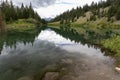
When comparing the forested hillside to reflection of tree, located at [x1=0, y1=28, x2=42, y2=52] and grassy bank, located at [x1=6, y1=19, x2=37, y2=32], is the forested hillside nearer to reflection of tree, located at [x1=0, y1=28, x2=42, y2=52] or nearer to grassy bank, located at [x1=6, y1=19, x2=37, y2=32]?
grassy bank, located at [x1=6, y1=19, x2=37, y2=32]

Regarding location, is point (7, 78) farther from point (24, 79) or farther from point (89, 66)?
point (89, 66)

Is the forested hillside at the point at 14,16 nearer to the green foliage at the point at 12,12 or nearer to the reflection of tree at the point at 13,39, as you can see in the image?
the green foliage at the point at 12,12

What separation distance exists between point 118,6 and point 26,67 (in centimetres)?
16919

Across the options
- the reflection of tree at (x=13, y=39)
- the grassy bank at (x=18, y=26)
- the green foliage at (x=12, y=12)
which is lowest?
Answer: the reflection of tree at (x=13, y=39)

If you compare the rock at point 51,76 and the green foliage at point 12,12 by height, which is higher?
the green foliage at point 12,12

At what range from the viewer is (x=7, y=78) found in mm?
19375

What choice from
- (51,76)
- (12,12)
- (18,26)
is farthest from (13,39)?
(12,12)

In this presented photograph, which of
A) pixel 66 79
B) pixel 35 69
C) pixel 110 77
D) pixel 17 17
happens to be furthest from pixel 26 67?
pixel 17 17

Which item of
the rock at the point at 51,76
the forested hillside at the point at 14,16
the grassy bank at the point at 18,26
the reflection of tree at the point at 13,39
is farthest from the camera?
the forested hillside at the point at 14,16

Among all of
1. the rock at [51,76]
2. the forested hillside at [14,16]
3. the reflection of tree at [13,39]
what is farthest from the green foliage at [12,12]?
the rock at [51,76]

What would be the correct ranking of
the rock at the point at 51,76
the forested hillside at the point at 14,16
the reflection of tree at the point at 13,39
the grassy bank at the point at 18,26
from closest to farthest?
the rock at the point at 51,76 < the reflection of tree at the point at 13,39 < the grassy bank at the point at 18,26 < the forested hillside at the point at 14,16

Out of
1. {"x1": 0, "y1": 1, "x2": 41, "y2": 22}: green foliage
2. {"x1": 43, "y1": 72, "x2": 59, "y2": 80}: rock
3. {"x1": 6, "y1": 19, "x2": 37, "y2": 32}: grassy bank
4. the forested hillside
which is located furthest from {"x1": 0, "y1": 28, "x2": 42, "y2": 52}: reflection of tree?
{"x1": 0, "y1": 1, "x2": 41, "y2": 22}: green foliage

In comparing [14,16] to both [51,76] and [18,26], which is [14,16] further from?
[51,76]

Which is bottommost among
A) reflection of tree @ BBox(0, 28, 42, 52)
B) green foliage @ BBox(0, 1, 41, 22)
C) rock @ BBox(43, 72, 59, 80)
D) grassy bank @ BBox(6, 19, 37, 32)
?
rock @ BBox(43, 72, 59, 80)
